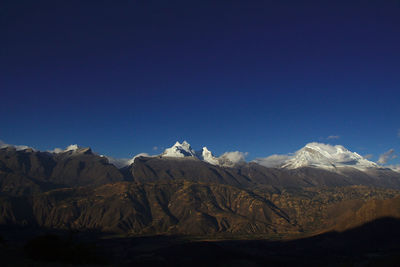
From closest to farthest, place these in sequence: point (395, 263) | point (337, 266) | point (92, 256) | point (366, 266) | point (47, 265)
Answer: point (47, 265) → point (92, 256) → point (395, 263) → point (366, 266) → point (337, 266)

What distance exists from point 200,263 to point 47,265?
13451cm

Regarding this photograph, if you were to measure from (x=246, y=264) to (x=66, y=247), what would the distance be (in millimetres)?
120510

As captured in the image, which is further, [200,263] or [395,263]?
[200,263]

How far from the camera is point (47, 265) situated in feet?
225

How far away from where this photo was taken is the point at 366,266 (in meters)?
150

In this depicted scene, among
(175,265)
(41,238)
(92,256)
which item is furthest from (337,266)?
(41,238)

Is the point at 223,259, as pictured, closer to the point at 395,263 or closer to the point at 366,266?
the point at 366,266

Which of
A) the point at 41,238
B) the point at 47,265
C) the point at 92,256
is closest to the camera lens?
the point at 47,265

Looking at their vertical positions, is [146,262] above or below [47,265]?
below

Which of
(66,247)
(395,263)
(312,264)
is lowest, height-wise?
(312,264)

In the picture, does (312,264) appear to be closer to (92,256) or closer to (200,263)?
(200,263)

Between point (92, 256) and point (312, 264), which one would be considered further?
point (312, 264)

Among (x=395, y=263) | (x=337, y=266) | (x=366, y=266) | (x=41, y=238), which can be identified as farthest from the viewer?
(x=337, y=266)

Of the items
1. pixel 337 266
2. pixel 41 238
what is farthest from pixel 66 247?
pixel 337 266
